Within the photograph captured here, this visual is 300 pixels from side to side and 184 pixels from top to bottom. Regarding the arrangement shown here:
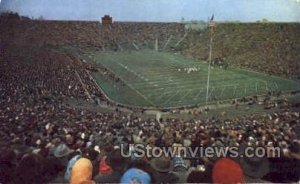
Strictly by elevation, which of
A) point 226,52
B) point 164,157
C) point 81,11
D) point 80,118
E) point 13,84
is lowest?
point 164,157

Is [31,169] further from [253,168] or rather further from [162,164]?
[253,168]

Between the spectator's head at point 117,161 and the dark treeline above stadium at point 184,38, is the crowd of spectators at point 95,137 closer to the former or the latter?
the spectator's head at point 117,161

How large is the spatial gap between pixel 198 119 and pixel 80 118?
1.44 m

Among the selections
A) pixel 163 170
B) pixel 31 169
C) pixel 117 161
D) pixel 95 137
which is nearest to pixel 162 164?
pixel 163 170

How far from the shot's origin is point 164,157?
580cm

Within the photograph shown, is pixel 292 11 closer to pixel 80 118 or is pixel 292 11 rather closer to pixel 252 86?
pixel 252 86

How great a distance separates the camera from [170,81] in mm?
5996

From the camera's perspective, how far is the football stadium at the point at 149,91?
19.0 ft

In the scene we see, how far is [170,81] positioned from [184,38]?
58cm

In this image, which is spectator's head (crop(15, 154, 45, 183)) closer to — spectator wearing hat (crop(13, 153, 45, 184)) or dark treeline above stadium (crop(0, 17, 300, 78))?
spectator wearing hat (crop(13, 153, 45, 184))

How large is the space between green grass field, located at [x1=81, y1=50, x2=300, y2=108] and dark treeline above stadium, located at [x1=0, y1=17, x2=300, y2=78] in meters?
0.11

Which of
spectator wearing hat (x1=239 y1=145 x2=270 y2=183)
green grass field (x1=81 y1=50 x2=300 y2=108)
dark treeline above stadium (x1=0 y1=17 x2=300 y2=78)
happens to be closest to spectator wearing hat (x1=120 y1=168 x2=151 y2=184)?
green grass field (x1=81 y1=50 x2=300 y2=108)

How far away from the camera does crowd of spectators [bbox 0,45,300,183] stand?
5.78 metres

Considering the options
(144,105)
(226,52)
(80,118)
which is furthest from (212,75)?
(80,118)
